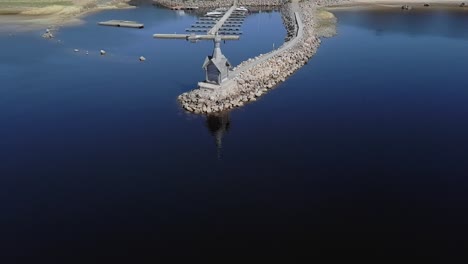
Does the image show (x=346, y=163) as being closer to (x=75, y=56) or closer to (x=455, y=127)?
(x=455, y=127)

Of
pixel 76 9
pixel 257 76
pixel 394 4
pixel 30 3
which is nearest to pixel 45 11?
pixel 76 9

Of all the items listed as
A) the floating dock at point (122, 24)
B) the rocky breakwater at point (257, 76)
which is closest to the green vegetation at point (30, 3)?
the floating dock at point (122, 24)

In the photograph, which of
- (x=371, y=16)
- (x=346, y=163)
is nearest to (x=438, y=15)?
(x=371, y=16)

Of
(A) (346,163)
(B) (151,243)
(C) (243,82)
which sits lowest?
(B) (151,243)

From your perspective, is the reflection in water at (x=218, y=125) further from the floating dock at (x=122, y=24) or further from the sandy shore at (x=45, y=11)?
the sandy shore at (x=45, y=11)

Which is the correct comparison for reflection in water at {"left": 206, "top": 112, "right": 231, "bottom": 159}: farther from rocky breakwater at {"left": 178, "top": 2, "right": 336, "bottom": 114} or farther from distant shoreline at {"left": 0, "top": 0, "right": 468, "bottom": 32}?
distant shoreline at {"left": 0, "top": 0, "right": 468, "bottom": 32}

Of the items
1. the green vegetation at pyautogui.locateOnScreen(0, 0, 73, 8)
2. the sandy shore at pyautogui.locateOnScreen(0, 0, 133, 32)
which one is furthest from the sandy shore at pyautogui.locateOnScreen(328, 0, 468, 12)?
the green vegetation at pyautogui.locateOnScreen(0, 0, 73, 8)
